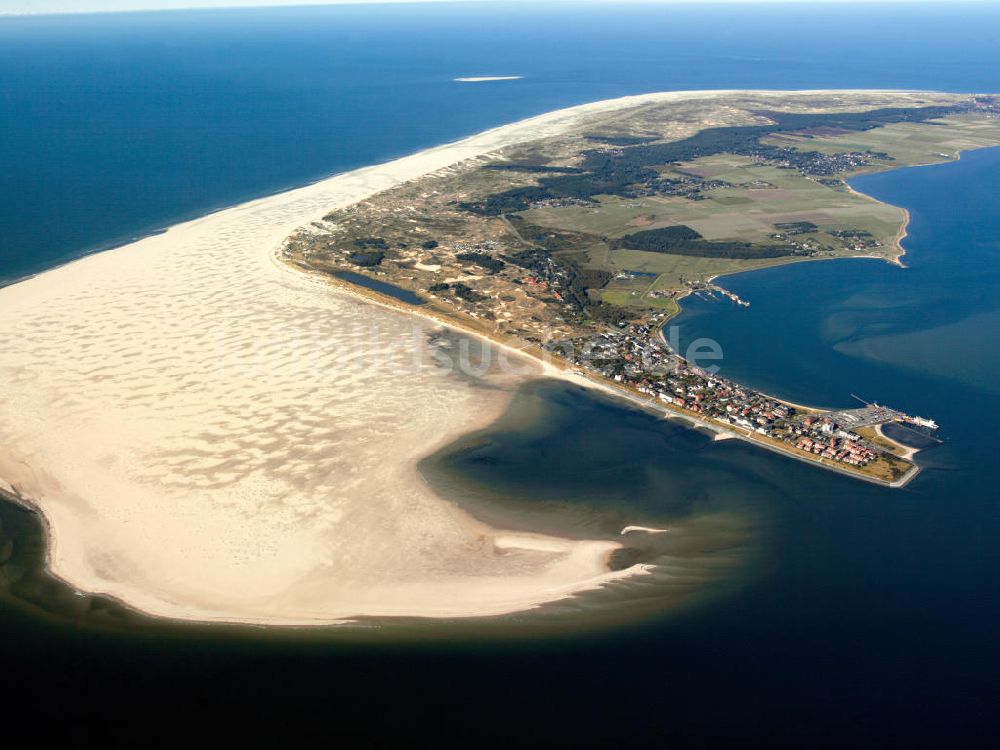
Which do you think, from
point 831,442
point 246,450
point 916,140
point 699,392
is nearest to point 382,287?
point 246,450

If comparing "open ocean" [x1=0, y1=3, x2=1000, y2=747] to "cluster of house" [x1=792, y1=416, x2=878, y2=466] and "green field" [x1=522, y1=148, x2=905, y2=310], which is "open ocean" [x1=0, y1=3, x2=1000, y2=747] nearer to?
"cluster of house" [x1=792, y1=416, x2=878, y2=466]

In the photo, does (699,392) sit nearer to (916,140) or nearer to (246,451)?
(246,451)

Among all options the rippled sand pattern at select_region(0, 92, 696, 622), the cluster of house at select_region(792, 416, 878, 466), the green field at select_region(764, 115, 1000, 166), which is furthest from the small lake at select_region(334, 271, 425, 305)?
the green field at select_region(764, 115, 1000, 166)

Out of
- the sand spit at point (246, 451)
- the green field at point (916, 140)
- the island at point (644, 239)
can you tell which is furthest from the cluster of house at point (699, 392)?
the green field at point (916, 140)

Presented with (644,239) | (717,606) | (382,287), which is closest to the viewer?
(717,606)

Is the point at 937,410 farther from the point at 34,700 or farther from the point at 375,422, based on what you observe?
the point at 34,700

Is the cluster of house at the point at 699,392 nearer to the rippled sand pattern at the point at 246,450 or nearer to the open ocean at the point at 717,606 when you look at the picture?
the open ocean at the point at 717,606

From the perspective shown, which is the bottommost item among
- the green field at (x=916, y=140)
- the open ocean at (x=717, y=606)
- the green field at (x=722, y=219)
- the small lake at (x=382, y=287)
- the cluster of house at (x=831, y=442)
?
the open ocean at (x=717, y=606)
